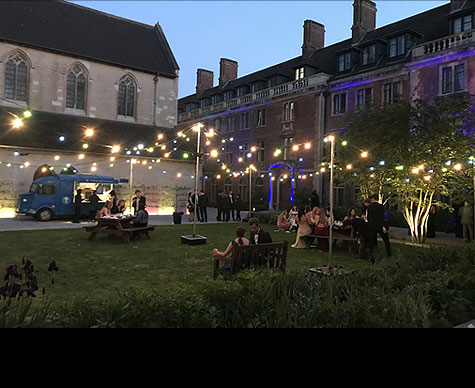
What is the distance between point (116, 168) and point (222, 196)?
7.27 metres

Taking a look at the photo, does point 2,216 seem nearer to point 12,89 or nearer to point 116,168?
point 116,168

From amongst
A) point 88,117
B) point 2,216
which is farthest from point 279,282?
point 88,117

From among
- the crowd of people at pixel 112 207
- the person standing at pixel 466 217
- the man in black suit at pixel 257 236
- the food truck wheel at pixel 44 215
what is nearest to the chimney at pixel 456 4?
the person standing at pixel 466 217

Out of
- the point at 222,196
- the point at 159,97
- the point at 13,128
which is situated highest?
the point at 159,97

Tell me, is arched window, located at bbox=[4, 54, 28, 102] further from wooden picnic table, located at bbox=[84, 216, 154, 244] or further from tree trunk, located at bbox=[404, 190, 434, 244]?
tree trunk, located at bbox=[404, 190, 434, 244]

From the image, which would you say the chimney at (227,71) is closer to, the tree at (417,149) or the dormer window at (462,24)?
the dormer window at (462,24)

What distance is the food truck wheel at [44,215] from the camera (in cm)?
1753

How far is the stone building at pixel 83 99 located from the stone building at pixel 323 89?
19.5 feet

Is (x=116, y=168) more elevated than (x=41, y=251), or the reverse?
(x=116, y=168)

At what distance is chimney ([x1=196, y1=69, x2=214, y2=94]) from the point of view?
146 ft

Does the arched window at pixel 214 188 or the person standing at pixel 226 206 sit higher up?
the arched window at pixel 214 188

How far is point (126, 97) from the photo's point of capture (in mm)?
26906

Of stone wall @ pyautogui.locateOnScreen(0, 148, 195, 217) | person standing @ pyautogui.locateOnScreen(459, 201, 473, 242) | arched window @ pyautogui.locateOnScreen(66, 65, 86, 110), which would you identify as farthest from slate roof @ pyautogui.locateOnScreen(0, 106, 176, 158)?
person standing @ pyautogui.locateOnScreen(459, 201, 473, 242)

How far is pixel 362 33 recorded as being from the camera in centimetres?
2853
